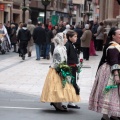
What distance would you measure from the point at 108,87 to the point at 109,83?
72 mm

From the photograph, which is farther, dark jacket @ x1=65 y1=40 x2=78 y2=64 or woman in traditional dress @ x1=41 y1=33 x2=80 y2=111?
dark jacket @ x1=65 y1=40 x2=78 y2=64

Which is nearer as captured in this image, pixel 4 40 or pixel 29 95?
pixel 29 95

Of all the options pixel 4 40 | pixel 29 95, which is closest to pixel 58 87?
pixel 29 95

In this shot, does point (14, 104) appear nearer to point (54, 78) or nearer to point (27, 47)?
point (54, 78)

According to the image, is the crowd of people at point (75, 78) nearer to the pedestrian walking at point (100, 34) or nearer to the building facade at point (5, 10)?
the pedestrian walking at point (100, 34)

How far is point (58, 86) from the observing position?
10062 mm

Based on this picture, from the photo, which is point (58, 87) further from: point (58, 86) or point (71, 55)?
point (71, 55)

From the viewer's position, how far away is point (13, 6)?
61938 mm

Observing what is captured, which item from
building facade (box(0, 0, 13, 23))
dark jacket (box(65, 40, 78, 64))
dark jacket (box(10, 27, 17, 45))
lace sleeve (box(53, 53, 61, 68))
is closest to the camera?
lace sleeve (box(53, 53, 61, 68))

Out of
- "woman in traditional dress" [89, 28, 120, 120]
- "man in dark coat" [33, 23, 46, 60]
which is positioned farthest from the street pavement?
"man in dark coat" [33, 23, 46, 60]

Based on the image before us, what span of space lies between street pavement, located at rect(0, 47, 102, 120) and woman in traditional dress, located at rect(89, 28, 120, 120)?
0.95 m

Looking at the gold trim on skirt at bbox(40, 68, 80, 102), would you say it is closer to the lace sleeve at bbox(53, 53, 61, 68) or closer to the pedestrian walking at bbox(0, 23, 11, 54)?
the lace sleeve at bbox(53, 53, 61, 68)

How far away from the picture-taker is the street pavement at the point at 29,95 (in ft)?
32.6

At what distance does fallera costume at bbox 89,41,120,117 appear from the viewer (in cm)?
874
